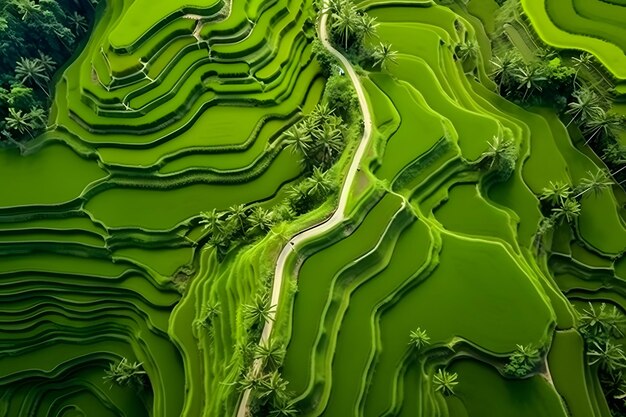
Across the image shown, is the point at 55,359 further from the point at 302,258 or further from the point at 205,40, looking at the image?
the point at 205,40

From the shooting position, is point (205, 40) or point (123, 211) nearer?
point (123, 211)

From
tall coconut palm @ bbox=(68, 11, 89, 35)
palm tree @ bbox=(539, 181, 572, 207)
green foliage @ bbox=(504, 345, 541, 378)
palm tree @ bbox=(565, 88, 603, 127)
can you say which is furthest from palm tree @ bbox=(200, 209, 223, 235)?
palm tree @ bbox=(565, 88, 603, 127)

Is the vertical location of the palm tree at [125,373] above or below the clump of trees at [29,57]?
below

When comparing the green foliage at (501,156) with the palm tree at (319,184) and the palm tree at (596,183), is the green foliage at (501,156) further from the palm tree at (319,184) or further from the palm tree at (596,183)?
the palm tree at (319,184)

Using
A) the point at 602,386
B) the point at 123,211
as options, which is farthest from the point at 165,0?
the point at 602,386

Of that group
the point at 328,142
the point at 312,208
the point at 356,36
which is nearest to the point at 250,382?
the point at 312,208

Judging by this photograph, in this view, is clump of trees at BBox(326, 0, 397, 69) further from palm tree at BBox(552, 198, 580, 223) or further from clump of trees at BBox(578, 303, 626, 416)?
clump of trees at BBox(578, 303, 626, 416)

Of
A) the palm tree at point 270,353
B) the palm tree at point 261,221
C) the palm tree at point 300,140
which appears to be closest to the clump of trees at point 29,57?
the palm tree at point 261,221
